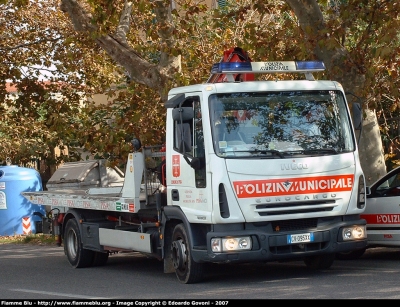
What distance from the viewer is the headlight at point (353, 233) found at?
11.1 metres

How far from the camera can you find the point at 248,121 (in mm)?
10914

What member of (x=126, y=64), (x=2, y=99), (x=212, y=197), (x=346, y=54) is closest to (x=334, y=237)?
(x=212, y=197)

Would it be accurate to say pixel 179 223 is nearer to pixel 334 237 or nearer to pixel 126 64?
pixel 334 237

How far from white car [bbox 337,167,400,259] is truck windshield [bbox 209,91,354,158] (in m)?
1.90

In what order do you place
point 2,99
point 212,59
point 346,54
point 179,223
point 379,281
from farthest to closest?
point 2,99, point 212,59, point 346,54, point 179,223, point 379,281

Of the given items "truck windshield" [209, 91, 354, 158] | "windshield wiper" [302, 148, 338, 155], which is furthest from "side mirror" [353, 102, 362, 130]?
"windshield wiper" [302, 148, 338, 155]

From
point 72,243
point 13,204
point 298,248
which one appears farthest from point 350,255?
point 13,204

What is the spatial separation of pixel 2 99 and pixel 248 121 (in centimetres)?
1393

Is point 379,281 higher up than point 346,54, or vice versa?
point 346,54

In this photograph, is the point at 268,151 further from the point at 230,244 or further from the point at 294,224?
the point at 230,244

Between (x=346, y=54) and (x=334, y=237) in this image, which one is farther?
(x=346, y=54)

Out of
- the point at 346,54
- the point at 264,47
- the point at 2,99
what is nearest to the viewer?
the point at 346,54

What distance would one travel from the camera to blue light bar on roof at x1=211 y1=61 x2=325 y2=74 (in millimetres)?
11219

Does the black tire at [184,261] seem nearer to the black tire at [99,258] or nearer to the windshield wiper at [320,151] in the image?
the windshield wiper at [320,151]
